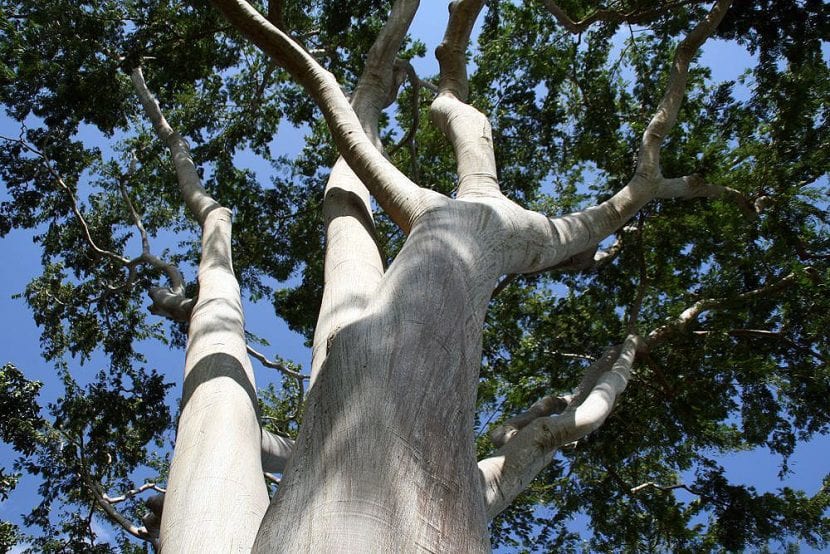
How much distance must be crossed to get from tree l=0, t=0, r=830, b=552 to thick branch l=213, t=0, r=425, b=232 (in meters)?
0.02

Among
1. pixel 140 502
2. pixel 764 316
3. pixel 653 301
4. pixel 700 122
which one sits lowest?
pixel 140 502

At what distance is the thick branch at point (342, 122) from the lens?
298 cm

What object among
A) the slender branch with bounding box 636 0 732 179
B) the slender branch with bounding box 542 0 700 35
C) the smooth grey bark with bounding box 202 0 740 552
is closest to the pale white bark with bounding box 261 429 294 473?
the smooth grey bark with bounding box 202 0 740 552

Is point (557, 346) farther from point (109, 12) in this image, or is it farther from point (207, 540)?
point (109, 12)

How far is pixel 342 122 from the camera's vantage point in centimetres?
352

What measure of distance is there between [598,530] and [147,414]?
16.7ft

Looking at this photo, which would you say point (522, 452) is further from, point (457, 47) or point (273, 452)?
point (457, 47)

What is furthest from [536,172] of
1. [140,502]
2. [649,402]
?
[140,502]

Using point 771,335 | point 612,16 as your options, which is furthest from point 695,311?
point 612,16

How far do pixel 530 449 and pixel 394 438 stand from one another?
1.96 metres

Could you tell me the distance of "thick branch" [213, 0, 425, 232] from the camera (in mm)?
2980

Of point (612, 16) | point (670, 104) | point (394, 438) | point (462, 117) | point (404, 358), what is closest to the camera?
point (394, 438)

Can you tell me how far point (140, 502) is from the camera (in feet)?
30.1

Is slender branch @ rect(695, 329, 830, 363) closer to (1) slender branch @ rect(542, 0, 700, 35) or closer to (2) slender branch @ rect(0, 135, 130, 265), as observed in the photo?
(1) slender branch @ rect(542, 0, 700, 35)
